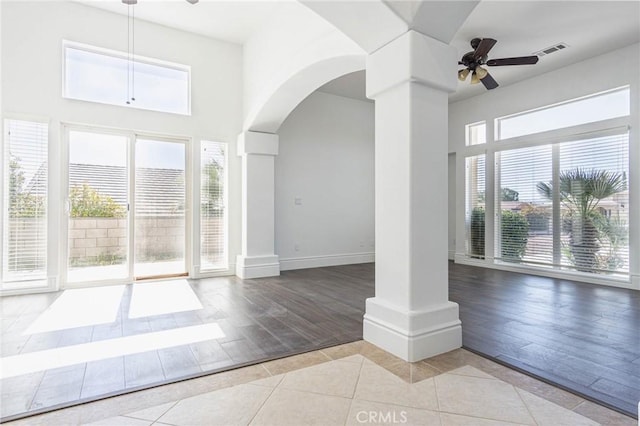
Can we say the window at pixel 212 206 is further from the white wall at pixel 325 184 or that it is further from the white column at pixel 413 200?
the white column at pixel 413 200

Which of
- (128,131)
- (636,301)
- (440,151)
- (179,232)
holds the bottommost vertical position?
(636,301)

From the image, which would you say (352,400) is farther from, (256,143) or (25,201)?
(25,201)

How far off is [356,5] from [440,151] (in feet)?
3.70

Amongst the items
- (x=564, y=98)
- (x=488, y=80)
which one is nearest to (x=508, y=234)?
(x=564, y=98)

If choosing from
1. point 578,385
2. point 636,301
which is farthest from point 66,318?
point 636,301

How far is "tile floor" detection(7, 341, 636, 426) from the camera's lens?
1.60 m

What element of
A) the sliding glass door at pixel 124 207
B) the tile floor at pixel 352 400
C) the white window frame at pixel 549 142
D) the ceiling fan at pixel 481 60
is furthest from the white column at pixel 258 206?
the white window frame at pixel 549 142

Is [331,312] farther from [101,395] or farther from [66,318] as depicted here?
[66,318]

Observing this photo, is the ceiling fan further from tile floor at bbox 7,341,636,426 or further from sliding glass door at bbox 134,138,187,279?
sliding glass door at bbox 134,138,187,279

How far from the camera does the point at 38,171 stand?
426 cm

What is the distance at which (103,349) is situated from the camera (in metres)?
2.47

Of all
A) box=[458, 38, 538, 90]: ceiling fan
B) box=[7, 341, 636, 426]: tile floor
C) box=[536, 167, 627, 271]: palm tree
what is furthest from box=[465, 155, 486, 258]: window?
box=[7, 341, 636, 426]: tile floor

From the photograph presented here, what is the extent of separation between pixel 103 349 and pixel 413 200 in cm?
245

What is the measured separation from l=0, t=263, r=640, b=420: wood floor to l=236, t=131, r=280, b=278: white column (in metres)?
0.57
